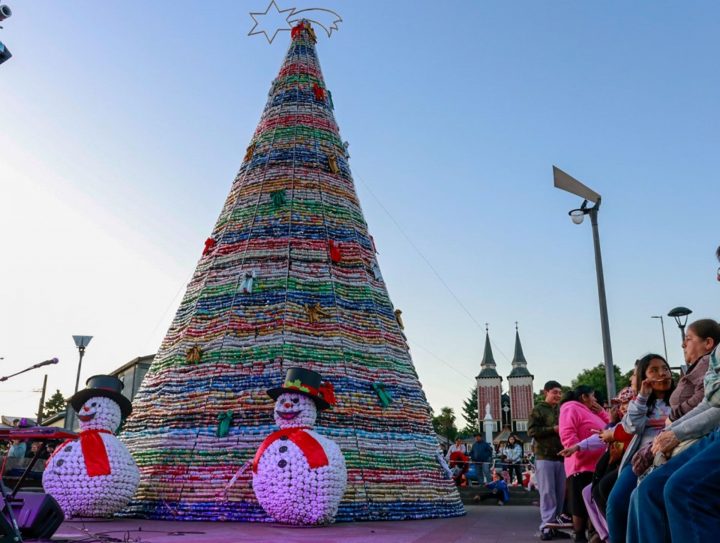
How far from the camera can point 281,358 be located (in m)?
7.80

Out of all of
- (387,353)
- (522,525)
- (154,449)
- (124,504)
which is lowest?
(522,525)

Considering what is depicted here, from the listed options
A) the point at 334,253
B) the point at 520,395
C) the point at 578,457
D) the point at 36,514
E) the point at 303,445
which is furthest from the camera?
the point at 520,395

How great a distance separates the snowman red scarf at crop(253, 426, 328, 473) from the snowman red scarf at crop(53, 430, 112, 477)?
5.42ft

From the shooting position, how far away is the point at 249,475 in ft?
23.2

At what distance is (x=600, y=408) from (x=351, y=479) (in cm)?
288

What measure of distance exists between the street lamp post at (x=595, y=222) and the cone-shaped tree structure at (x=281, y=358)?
252 cm

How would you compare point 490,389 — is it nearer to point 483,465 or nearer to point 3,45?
point 483,465

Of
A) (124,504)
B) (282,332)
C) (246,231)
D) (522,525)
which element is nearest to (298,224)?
(246,231)

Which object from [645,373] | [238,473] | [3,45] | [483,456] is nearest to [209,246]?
[238,473]

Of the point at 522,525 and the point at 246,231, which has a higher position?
the point at 246,231

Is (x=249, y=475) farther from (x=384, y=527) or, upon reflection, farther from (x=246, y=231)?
(x=246, y=231)

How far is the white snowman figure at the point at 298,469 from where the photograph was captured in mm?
6383

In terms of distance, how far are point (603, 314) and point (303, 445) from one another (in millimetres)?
4469

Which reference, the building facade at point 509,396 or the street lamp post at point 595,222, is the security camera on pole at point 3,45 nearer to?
the street lamp post at point 595,222
